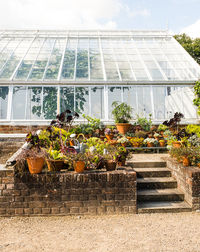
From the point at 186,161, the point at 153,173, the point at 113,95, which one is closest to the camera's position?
the point at 186,161

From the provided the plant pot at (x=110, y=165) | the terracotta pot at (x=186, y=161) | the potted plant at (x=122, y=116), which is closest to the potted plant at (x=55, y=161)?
the plant pot at (x=110, y=165)

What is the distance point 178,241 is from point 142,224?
2.38ft

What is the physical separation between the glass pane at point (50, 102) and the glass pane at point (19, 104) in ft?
2.93

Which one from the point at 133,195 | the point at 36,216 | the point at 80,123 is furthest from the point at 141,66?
the point at 36,216

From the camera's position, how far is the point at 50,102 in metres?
10.1

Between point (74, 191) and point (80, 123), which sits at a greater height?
point (80, 123)

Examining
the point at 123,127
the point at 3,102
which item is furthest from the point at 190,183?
the point at 3,102

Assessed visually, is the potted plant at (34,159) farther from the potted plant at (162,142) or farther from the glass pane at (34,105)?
the glass pane at (34,105)

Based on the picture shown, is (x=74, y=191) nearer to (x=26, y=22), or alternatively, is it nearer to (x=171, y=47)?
(x=171, y=47)

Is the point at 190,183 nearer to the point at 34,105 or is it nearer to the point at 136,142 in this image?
the point at 136,142

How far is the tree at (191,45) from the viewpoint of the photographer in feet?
69.4

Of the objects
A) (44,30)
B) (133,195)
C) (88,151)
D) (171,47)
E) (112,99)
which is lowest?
(133,195)

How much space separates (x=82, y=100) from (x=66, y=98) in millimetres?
730

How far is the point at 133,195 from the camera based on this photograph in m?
4.45
